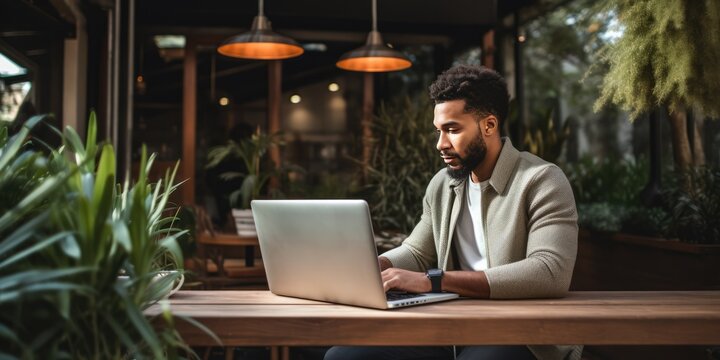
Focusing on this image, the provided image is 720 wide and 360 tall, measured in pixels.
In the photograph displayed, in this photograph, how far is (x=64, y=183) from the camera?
133 centimetres

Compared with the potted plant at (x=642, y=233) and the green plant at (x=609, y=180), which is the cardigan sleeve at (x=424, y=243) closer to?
the potted plant at (x=642, y=233)

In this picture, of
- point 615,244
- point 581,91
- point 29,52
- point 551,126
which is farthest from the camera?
point 581,91

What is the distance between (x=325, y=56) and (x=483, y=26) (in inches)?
127

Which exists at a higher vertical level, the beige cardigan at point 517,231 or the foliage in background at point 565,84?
the foliage in background at point 565,84

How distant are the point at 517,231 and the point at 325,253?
648mm

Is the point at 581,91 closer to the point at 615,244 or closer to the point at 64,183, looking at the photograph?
the point at 615,244

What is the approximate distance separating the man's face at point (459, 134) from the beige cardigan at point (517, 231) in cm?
9

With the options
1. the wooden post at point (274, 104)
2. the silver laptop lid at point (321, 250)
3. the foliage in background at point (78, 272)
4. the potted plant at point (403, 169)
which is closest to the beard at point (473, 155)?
the silver laptop lid at point (321, 250)

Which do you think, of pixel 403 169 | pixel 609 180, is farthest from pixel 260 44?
pixel 609 180

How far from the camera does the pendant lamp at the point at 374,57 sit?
4.66m

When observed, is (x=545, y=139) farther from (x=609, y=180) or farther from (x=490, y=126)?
(x=490, y=126)

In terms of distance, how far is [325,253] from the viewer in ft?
5.71

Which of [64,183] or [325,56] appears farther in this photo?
[325,56]

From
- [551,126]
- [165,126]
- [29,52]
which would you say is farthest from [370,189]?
[29,52]
